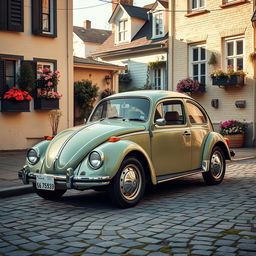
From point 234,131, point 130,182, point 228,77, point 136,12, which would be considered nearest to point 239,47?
point 228,77

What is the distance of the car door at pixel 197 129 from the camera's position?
7.92 meters

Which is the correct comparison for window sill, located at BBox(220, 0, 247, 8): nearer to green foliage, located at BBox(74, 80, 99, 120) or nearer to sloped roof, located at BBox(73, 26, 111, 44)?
green foliage, located at BBox(74, 80, 99, 120)

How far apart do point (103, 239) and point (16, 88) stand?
11040mm

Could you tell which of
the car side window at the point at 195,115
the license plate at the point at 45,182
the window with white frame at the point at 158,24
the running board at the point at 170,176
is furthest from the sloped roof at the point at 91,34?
the license plate at the point at 45,182

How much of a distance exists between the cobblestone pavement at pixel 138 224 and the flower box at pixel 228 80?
10.5 metres

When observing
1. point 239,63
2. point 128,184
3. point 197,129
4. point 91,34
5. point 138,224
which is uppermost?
point 91,34

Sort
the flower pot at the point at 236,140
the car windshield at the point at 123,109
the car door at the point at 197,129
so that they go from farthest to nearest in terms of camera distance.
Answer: the flower pot at the point at 236,140 → the car door at the point at 197,129 → the car windshield at the point at 123,109

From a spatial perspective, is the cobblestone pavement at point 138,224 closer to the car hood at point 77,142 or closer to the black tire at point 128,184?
the black tire at point 128,184

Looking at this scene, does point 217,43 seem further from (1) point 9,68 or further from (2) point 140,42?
(2) point 140,42

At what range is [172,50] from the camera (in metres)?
21.1

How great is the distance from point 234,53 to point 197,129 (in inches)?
444

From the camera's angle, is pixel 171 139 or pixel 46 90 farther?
pixel 46 90

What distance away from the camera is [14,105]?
48.7 feet

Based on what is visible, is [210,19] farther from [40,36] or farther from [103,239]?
[103,239]
